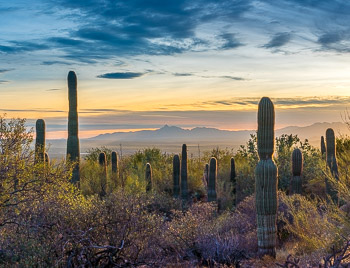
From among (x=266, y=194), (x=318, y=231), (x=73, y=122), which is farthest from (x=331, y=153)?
(x=73, y=122)

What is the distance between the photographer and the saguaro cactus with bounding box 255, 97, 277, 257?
11.5 meters

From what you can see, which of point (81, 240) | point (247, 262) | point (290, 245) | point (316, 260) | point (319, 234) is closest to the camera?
point (81, 240)

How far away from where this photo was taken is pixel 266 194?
1158cm

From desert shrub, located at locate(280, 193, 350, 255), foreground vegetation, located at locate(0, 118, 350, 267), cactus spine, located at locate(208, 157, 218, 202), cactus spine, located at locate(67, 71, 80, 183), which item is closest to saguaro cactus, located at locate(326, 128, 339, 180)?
Answer: cactus spine, located at locate(208, 157, 218, 202)

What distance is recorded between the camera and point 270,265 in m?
10.3

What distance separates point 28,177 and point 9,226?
137 cm

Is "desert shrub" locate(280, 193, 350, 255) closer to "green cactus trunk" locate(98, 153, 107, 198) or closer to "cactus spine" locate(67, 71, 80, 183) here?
"cactus spine" locate(67, 71, 80, 183)

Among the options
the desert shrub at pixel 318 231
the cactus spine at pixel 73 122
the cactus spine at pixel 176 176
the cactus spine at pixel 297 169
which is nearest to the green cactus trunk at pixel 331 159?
the cactus spine at pixel 297 169

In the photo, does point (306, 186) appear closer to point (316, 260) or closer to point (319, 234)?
point (319, 234)

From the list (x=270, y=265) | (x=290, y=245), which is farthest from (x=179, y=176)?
Answer: (x=270, y=265)

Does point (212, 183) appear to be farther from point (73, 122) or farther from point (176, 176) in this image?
point (73, 122)

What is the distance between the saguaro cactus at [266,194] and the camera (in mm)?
11547

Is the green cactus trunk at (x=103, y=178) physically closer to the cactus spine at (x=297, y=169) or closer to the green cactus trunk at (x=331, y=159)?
the cactus spine at (x=297, y=169)

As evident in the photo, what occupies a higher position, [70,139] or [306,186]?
[70,139]
